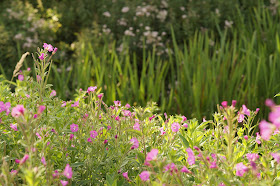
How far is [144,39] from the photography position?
464 cm

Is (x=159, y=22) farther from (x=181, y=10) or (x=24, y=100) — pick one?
(x=24, y=100)

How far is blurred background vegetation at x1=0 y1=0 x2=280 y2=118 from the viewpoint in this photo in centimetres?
348

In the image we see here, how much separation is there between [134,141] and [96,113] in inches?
12.2

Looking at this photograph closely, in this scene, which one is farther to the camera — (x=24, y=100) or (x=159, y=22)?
(x=159, y=22)

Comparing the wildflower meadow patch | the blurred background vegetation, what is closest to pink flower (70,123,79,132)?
the wildflower meadow patch

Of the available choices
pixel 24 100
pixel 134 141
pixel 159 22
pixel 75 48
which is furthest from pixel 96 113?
pixel 159 22

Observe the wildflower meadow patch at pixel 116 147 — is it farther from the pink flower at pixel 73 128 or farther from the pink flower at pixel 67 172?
the pink flower at pixel 67 172

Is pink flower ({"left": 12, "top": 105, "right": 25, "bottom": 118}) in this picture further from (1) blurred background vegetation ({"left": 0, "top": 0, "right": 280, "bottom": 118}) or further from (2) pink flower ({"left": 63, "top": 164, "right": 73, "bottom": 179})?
(1) blurred background vegetation ({"left": 0, "top": 0, "right": 280, "bottom": 118})

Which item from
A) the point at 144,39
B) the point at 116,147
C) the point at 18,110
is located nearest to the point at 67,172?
the point at 18,110

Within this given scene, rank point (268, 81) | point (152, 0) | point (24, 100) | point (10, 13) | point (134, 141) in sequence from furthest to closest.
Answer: point (152, 0) → point (10, 13) → point (268, 81) → point (24, 100) → point (134, 141)

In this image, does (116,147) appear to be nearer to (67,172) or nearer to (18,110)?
(67,172)

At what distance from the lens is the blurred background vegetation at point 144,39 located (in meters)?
3.48

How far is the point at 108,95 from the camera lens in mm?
3311

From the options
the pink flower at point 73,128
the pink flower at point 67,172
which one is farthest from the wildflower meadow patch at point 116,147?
the pink flower at point 67,172
